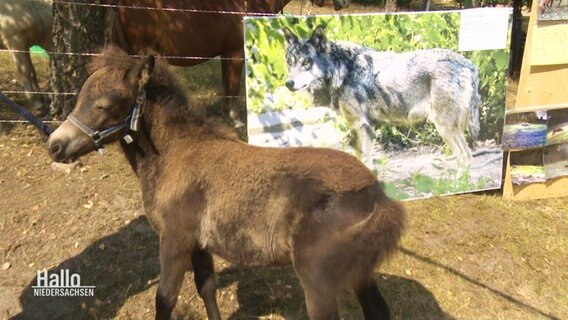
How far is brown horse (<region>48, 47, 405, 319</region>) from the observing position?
285 centimetres

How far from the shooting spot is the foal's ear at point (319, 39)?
193 inches

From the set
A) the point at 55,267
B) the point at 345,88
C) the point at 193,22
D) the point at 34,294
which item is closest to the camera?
the point at 34,294

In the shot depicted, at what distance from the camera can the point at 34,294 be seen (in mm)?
4094

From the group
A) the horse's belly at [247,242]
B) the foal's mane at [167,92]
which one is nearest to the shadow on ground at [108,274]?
the horse's belly at [247,242]

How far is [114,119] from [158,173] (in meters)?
0.43

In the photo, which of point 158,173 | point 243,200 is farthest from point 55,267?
point 243,200

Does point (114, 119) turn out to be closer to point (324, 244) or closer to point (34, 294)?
point (324, 244)

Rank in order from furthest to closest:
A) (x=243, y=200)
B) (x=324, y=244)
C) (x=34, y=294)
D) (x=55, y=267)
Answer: (x=55, y=267)
(x=34, y=294)
(x=243, y=200)
(x=324, y=244)

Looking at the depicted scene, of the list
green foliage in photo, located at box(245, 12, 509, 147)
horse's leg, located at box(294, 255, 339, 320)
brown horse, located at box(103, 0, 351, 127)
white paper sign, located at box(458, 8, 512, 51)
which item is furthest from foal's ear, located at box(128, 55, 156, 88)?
white paper sign, located at box(458, 8, 512, 51)

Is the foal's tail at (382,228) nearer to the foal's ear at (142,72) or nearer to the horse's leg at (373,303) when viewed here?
the horse's leg at (373,303)

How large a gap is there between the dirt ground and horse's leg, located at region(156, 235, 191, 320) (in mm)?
761

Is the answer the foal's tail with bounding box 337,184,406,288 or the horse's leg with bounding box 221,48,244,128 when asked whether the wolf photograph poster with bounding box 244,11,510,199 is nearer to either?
the horse's leg with bounding box 221,48,244,128

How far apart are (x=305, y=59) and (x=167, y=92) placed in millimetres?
1893

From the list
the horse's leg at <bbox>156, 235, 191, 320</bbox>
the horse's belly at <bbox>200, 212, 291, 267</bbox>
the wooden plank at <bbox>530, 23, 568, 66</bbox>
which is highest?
the wooden plank at <bbox>530, 23, 568, 66</bbox>
